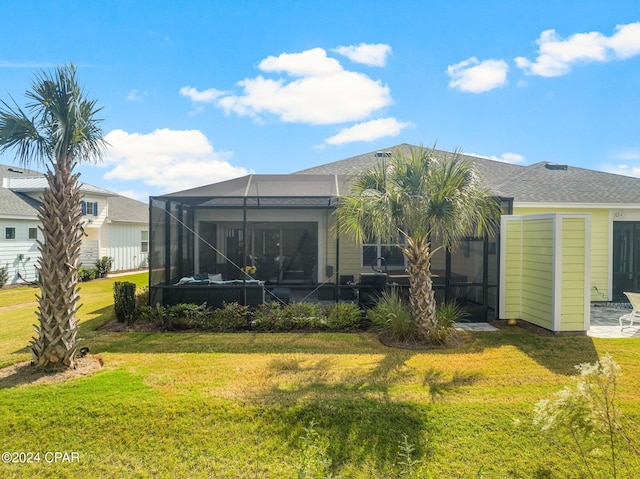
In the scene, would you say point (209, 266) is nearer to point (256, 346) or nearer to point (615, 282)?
point (256, 346)

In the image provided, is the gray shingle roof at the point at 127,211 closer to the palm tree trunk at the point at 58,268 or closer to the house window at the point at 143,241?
the house window at the point at 143,241

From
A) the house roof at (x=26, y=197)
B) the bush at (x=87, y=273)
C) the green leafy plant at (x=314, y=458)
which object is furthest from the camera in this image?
the bush at (x=87, y=273)

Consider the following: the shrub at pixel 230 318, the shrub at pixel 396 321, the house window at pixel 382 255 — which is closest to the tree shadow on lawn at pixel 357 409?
the shrub at pixel 396 321

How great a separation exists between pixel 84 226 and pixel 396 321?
63.4ft

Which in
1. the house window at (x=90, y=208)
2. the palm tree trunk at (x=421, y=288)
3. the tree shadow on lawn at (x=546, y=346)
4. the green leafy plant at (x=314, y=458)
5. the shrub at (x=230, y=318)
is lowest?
the green leafy plant at (x=314, y=458)

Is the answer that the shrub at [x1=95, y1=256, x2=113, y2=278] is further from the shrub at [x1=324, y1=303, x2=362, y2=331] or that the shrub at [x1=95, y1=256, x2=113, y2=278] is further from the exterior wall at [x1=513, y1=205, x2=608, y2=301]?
the exterior wall at [x1=513, y1=205, x2=608, y2=301]

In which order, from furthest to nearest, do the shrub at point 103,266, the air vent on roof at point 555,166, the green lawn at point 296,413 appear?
the shrub at point 103,266 → the air vent on roof at point 555,166 → the green lawn at point 296,413

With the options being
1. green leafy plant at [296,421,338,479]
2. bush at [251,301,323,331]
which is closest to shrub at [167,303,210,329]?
bush at [251,301,323,331]

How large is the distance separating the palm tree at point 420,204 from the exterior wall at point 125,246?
19.1 metres

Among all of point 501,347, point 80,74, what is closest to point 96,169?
point 80,74

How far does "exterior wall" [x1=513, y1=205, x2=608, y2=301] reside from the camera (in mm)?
10812

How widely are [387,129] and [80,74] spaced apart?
1163 centimetres

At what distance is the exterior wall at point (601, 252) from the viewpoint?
10.8 m

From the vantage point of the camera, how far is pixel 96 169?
19.9 ft
